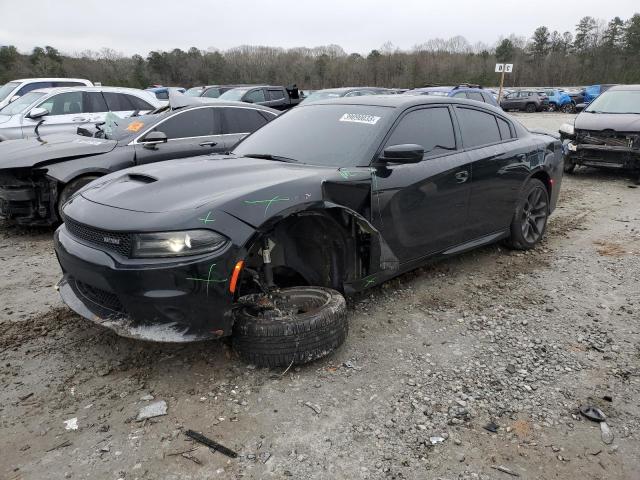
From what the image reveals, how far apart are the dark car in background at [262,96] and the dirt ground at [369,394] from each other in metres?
11.8

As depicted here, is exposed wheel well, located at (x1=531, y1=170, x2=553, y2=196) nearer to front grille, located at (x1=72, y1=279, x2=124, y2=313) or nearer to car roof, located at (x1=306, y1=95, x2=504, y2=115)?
car roof, located at (x1=306, y1=95, x2=504, y2=115)

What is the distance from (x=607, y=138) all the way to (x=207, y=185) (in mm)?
8734

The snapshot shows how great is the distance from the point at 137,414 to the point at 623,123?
31.3ft

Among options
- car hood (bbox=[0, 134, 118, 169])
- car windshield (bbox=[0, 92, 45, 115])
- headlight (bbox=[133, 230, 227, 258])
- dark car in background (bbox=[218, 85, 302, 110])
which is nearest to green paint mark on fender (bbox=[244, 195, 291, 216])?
headlight (bbox=[133, 230, 227, 258])

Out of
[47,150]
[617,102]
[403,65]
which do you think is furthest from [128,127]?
[403,65]

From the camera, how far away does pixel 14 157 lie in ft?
18.7

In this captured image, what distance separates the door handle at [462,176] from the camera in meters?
4.23

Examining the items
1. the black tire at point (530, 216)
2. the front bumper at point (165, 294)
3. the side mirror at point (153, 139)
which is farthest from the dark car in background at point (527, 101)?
the front bumper at point (165, 294)

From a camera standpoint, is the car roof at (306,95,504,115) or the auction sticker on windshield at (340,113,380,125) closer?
the auction sticker on windshield at (340,113,380,125)

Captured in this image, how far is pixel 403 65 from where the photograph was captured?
212ft

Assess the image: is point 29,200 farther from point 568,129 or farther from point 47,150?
point 568,129

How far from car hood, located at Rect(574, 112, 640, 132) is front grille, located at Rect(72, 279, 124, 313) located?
30.4ft

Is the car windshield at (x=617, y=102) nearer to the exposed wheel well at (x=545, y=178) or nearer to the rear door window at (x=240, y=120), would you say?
the exposed wheel well at (x=545, y=178)

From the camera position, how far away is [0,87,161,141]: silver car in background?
32.7ft
